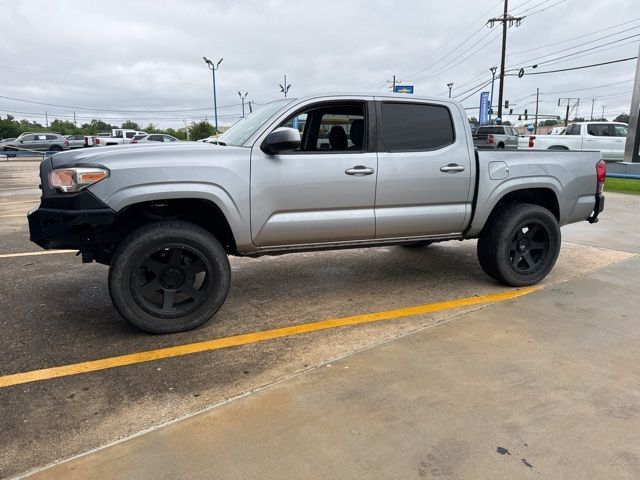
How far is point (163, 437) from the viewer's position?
2.47m

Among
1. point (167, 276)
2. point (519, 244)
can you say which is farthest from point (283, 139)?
point (519, 244)

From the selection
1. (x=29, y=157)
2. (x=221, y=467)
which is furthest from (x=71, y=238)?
(x=29, y=157)

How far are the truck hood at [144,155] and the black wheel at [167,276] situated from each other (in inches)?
19.4

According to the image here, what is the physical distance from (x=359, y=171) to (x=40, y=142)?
37.6 meters

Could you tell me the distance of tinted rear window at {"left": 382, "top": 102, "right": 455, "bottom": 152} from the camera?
4.38 metres

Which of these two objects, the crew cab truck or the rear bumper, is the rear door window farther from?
the crew cab truck

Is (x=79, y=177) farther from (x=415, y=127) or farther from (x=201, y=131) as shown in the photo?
(x=201, y=131)

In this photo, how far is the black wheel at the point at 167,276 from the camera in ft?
11.6

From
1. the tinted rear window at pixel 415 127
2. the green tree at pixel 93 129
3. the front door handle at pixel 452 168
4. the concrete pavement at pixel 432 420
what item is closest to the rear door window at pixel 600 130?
the tinted rear window at pixel 415 127

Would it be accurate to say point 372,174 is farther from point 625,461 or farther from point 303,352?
point 625,461

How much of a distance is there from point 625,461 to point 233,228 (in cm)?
284

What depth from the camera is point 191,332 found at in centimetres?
382

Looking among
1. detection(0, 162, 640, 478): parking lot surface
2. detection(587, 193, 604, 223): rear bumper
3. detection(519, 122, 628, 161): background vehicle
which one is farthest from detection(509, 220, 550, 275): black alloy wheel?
detection(519, 122, 628, 161): background vehicle

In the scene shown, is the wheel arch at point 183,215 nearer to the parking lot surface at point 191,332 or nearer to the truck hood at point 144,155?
the truck hood at point 144,155
